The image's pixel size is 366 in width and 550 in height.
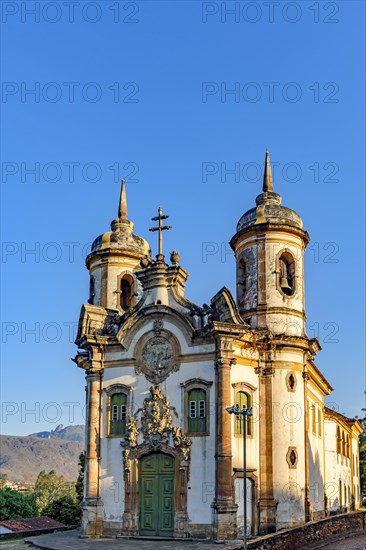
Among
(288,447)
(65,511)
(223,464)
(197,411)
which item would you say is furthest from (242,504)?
(65,511)

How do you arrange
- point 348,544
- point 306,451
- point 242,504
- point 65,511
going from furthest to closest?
point 65,511 → point 306,451 → point 242,504 → point 348,544

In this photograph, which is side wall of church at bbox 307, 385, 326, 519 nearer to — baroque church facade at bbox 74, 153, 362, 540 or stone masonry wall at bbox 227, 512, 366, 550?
A: baroque church facade at bbox 74, 153, 362, 540

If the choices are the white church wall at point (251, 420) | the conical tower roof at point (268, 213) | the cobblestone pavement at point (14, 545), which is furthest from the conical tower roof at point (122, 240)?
the cobblestone pavement at point (14, 545)

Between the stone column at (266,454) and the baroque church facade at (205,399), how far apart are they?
0.04m

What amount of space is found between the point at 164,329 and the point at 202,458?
5.30 meters

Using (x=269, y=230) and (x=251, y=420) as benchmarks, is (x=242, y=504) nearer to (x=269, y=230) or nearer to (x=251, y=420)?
(x=251, y=420)

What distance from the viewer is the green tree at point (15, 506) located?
5075cm

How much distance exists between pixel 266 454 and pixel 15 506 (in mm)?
28572

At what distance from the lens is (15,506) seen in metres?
51.4

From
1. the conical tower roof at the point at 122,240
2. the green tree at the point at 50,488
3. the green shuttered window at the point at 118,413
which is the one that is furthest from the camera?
the green tree at the point at 50,488

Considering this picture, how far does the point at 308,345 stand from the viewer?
30766 mm

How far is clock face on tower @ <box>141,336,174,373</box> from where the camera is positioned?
1153 inches

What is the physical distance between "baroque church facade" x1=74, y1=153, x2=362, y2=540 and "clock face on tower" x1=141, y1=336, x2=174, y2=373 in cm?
4

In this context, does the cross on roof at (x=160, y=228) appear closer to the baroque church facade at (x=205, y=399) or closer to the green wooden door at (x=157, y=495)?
the baroque church facade at (x=205, y=399)
